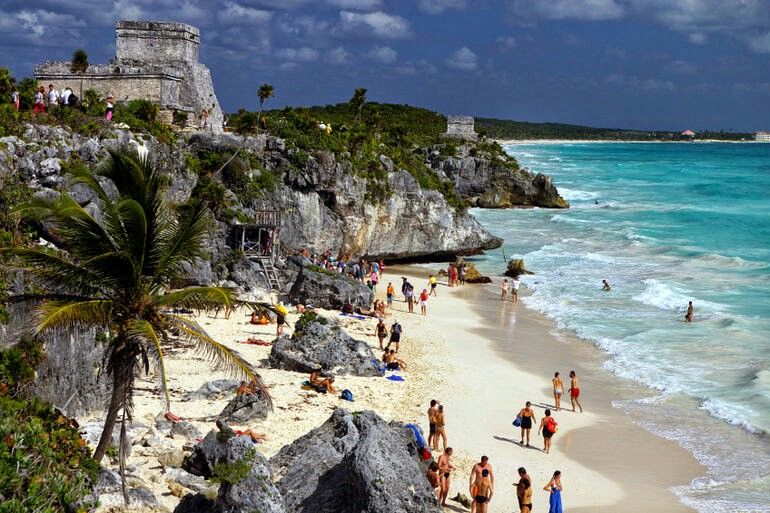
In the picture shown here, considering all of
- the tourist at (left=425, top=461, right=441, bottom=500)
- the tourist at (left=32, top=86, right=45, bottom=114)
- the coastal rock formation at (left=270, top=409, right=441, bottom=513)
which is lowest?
the tourist at (left=425, top=461, right=441, bottom=500)

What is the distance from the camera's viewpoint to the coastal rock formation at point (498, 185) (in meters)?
61.7

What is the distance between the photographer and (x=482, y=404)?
18.6 m

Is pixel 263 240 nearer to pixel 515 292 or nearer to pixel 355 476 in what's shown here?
pixel 515 292

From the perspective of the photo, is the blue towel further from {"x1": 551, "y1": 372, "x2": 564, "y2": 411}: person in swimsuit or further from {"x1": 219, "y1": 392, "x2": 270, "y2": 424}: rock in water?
{"x1": 551, "y1": 372, "x2": 564, "y2": 411}: person in swimsuit

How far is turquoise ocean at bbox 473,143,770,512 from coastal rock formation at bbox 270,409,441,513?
5.88 m

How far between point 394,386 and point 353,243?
17.2 meters

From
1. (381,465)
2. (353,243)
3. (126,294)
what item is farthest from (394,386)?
(353,243)

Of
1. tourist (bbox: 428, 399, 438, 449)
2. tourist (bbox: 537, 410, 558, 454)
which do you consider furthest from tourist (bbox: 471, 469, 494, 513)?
tourist (bbox: 537, 410, 558, 454)

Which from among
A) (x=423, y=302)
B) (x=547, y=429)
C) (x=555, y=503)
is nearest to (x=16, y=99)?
(x=423, y=302)

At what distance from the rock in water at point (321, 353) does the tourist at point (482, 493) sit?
710 centimetres

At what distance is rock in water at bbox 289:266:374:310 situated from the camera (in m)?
26.8

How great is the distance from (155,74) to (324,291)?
12310 millimetres

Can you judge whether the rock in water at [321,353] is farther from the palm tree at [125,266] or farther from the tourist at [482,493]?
the palm tree at [125,266]

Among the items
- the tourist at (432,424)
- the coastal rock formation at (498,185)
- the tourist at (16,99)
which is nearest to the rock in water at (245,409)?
the tourist at (432,424)
